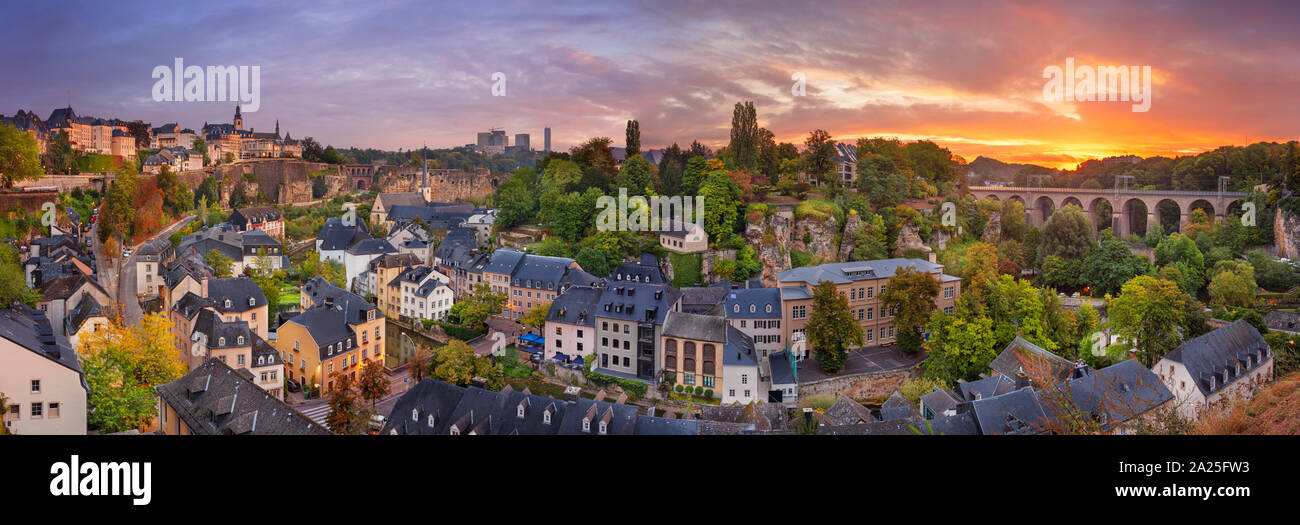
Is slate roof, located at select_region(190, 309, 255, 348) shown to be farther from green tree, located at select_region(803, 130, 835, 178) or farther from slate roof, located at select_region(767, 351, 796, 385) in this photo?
green tree, located at select_region(803, 130, 835, 178)

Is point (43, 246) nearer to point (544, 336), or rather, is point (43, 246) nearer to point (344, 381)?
point (344, 381)

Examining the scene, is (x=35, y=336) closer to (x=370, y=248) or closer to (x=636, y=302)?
(x=636, y=302)

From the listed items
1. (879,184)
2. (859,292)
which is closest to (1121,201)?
(879,184)

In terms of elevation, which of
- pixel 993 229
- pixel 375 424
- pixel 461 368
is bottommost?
pixel 375 424

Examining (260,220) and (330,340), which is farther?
(260,220)

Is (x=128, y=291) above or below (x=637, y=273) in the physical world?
below
